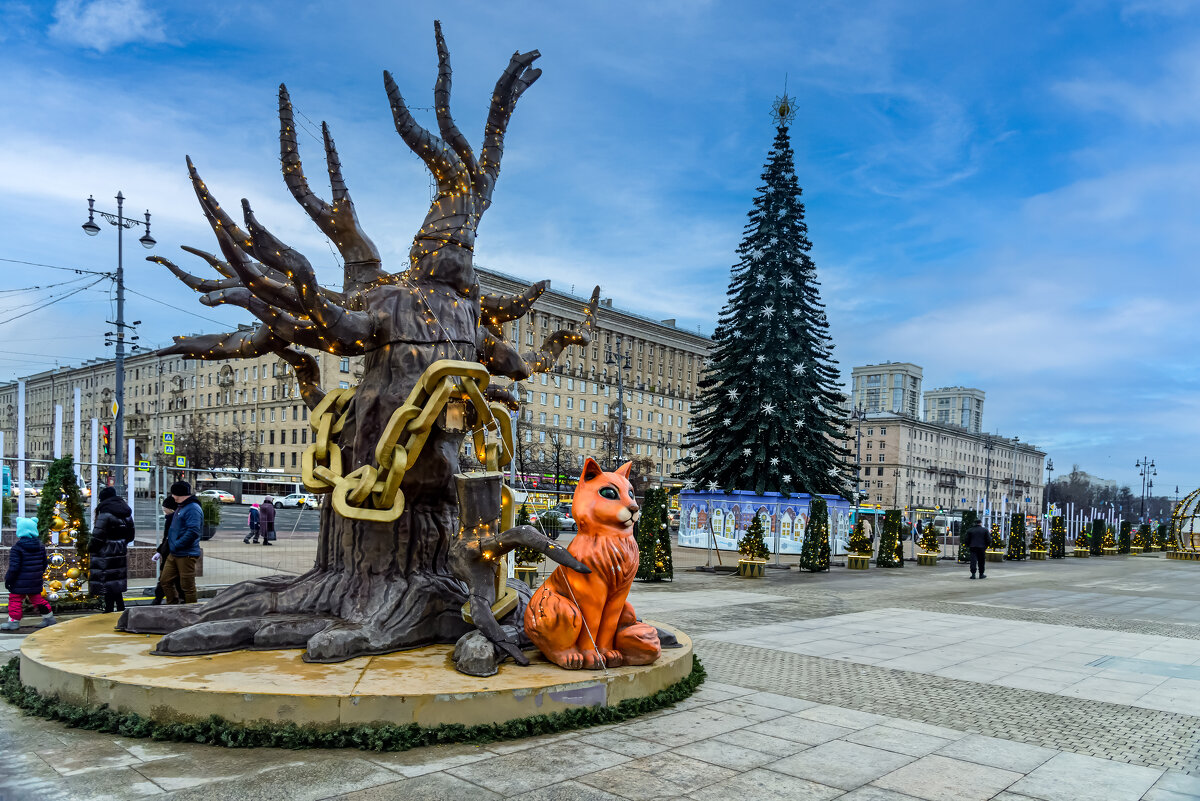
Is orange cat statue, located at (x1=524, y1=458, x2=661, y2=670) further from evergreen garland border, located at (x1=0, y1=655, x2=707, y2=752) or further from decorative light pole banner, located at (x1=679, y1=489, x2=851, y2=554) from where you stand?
decorative light pole banner, located at (x1=679, y1=489, x2=851, y2=554)

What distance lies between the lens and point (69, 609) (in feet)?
38.1

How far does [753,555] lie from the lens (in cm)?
2150

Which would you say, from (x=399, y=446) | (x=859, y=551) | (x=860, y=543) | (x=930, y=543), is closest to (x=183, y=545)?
(x=399, y=446)

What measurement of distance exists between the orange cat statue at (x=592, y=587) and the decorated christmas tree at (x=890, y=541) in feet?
70.7

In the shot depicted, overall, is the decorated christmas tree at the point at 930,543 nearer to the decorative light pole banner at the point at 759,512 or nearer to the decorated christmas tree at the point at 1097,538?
the decorative light pole banner at the point at 759,512

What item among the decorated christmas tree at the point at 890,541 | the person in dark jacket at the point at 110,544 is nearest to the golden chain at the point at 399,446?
the person in dark jacket at the point at 110,544

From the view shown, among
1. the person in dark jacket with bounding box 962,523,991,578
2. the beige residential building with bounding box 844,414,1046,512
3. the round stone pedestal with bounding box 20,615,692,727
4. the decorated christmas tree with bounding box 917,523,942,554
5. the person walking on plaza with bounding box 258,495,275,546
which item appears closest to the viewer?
the round stone pedestal with bounding box 20,615,692,727

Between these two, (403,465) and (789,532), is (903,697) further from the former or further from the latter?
Answer: (789,532)

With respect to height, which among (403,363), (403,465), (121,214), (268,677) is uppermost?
(121,214)

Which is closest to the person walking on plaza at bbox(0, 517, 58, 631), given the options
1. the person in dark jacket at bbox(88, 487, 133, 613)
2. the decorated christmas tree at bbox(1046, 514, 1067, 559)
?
the person in dark jacket at bbox(88, 487, 133, 613)

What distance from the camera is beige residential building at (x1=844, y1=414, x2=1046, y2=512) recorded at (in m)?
111

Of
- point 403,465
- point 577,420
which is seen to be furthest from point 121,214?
point 577,420

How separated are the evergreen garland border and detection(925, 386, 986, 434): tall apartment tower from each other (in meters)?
166

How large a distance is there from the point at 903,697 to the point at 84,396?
93.9 meters
